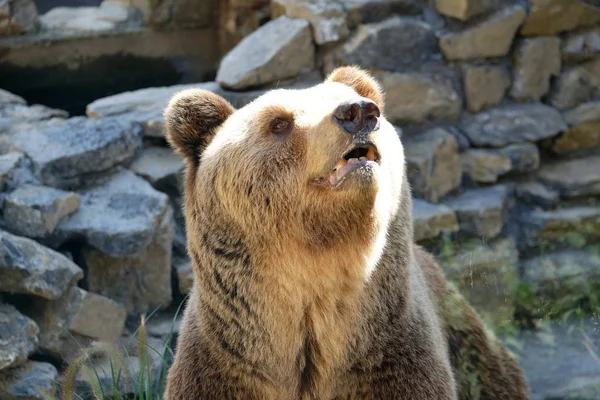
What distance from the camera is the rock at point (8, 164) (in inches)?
175

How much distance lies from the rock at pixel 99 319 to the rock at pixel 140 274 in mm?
182

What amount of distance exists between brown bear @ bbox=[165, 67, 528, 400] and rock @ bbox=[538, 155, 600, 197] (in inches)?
111

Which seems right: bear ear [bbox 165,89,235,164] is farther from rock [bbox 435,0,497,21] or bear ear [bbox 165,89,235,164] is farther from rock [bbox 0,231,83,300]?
rock [bbox 435,0,497,21]

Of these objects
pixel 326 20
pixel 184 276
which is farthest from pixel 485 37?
pixel 184 276

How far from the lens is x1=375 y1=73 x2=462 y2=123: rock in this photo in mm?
5426

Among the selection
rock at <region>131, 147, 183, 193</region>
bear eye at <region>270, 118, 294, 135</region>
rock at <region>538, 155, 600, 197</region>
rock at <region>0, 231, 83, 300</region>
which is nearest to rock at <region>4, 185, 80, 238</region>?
rock at <region>0, 231, 83, 300</region>

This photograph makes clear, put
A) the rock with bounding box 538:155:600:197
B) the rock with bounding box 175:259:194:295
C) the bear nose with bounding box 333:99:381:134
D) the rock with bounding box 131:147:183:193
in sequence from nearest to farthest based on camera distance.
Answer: the bear nose with bounding box 333:99:381:134, the rock with bounding box 175:259:194:295, the rock with bounding box 131:147:183:193, the rock with bounding box 538:155:600:197

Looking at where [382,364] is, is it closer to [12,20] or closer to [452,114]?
[452,114]

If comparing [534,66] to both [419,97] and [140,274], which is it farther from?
[140,274]

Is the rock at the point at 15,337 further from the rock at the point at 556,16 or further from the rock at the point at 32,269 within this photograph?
the rock at the point at 556,16

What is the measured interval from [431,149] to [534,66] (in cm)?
87

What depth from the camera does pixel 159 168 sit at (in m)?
5.04

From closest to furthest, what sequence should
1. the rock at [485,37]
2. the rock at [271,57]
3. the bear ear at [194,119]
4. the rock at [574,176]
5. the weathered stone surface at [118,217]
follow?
the bear ear at [194,119] → the weathered stone surface at [118,217] → the rock at [271,57] → the rock at [485,37] → the rock at [574,176]

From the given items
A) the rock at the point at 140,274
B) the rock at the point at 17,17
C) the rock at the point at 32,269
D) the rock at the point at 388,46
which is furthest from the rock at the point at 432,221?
the rock at the point at 17,17
